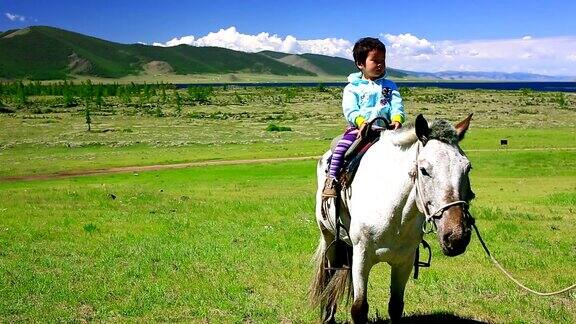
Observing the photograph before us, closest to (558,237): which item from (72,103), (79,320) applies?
(79,320)

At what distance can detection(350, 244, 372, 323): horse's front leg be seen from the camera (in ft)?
20.9

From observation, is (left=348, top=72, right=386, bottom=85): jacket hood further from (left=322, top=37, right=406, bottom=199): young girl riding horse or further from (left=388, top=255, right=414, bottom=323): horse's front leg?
(left=388, top=255, right=414, bottom=323): horse's front leg

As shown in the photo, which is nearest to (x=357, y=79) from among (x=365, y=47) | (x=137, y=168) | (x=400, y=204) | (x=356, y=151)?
(x=365, y=47)

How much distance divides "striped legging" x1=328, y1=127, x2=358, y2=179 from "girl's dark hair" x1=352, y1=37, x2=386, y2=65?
0.94m

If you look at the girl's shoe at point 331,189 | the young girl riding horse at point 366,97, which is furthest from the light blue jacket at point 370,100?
the girl's shoe at point 331,189

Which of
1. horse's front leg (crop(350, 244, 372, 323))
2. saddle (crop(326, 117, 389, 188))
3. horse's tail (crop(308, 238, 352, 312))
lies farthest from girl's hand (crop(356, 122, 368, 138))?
horse's tail (crop(308, 238, 352, 312))

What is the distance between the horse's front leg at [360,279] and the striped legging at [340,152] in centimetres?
103

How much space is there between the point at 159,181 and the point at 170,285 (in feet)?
76.6

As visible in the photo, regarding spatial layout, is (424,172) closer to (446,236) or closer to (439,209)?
(439,209)

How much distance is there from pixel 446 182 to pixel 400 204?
1006mm

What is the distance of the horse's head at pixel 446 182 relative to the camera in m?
4.72

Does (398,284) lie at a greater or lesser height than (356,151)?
lesser

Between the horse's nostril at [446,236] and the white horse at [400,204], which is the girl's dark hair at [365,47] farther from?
the horse's nostril at [446,236]

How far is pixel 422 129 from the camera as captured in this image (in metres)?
5.04
